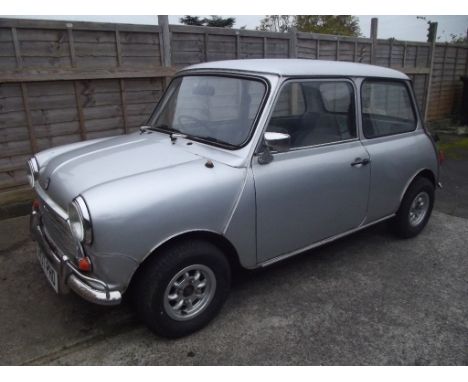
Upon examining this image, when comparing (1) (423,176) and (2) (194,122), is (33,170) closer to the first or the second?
(2) (194,122)

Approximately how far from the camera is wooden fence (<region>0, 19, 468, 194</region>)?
4.61 meters

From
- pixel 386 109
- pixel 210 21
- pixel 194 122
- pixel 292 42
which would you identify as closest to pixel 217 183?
pixel 194 122

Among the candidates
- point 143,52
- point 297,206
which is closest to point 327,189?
point 297,206

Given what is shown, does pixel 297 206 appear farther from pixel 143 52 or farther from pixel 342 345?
pixel 143 52

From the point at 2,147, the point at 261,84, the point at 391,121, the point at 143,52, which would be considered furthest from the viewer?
the point at 143,52

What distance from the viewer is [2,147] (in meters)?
4.68

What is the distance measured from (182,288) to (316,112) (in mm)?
1798

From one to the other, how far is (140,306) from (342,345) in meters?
1.34

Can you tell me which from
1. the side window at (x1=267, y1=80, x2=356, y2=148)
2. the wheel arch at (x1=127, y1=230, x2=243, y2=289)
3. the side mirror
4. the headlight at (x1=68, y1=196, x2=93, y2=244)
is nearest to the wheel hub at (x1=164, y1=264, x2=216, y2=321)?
the wheel arch at (x1=127, y1=230, x2=243, y2=289)

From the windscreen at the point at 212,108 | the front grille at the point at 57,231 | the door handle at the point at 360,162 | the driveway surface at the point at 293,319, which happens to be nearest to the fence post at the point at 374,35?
the driveway surface at the point at 293,319

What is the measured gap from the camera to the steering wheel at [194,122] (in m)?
3.09

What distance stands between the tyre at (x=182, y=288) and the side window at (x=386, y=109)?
1.88 meters

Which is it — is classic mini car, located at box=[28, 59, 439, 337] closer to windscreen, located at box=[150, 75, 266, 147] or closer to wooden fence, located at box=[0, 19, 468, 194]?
windscreen, located at box=[150, 75, 266, 147]

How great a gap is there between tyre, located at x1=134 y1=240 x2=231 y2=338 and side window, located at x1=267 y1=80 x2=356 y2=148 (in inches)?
42.6
